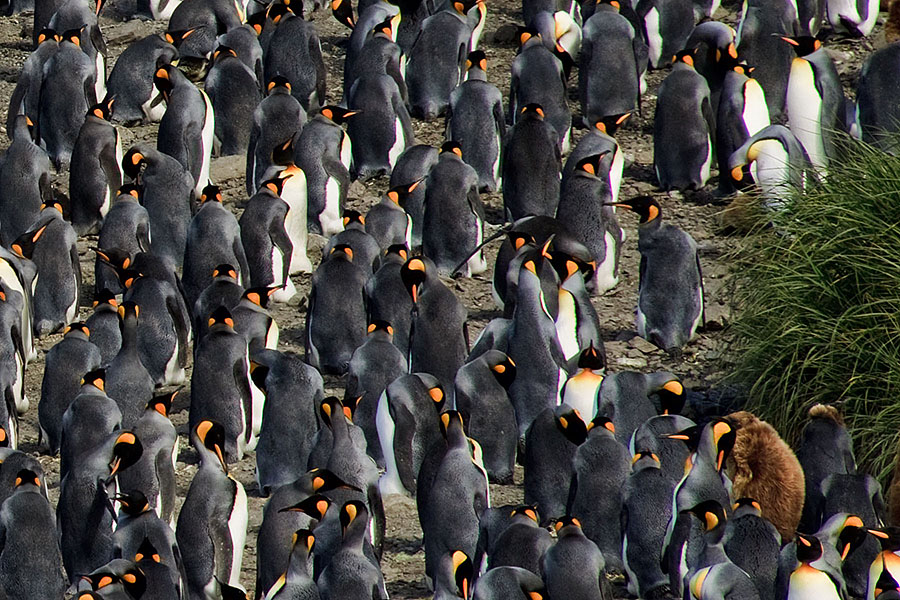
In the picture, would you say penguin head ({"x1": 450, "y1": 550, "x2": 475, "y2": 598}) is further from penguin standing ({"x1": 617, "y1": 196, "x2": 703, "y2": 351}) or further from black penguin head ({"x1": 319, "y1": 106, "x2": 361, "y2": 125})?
black penguin head ({"x1": 319, "y1": 106, "x2": 361, "y2": 125})

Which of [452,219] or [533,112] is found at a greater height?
[533,112]

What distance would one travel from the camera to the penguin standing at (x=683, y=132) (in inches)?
407

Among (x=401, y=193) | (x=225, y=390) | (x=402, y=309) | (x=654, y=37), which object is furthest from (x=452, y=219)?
(x=654, y=37)

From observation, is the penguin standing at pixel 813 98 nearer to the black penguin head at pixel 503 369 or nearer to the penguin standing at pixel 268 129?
the penguin standing at pixel 268 129

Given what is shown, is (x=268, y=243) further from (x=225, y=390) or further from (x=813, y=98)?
(x=813, y=98)

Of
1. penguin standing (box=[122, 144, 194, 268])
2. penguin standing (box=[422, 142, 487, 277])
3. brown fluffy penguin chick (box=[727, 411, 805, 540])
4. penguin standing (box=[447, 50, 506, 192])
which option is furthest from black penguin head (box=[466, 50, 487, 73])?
brown fluffy penguin chick (box=[727, 411, 805, 540])

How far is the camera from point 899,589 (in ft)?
21.4

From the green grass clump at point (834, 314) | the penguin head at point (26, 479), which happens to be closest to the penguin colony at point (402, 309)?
the penguin head at point (26, 479)

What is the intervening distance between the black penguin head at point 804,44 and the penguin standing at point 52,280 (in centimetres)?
401

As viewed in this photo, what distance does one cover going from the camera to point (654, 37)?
1189cm

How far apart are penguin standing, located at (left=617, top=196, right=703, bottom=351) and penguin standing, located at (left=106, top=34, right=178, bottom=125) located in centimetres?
369

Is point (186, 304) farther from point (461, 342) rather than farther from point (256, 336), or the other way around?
point (461, 342)

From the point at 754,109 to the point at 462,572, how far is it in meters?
4.22

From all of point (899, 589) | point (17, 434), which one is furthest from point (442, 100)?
point (899, 589)
